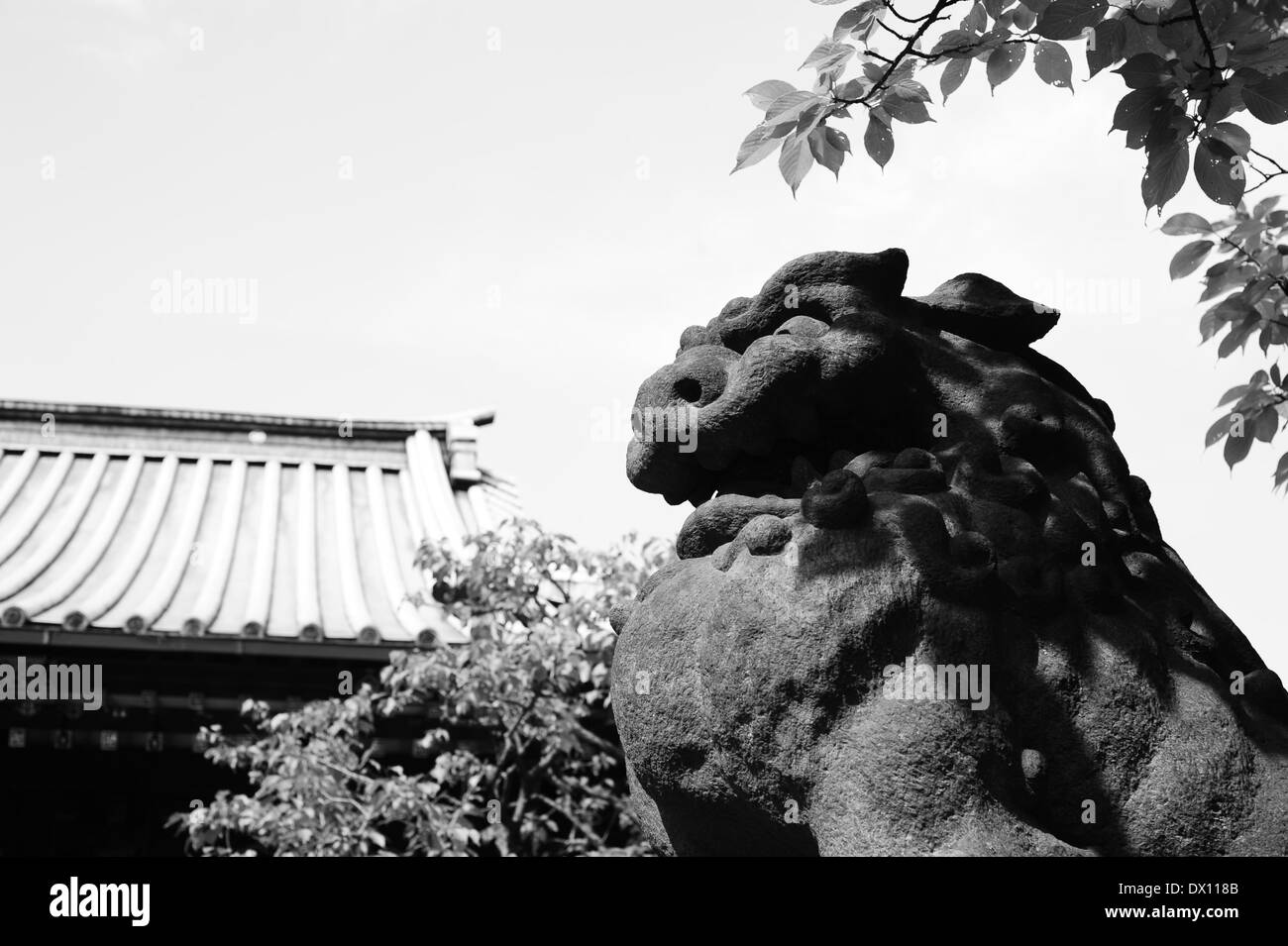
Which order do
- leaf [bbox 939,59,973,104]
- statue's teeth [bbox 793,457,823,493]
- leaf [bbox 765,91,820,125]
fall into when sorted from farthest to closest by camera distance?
leaf [bbox 939,59,973,104] < leaf [bbox 765,91,820,125] < statue's teeth [bbox 793,457,823,493]

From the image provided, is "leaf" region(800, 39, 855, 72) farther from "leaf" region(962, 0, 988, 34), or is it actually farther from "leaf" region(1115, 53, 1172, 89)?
"leaf" region(1115, 53, 1172, 89)

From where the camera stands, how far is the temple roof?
667 centimetres

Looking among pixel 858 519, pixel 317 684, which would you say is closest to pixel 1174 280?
pixel 858 519

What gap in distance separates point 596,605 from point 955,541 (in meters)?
4.15

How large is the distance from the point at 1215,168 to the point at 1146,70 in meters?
0.27

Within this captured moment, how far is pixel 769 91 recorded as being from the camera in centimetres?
313

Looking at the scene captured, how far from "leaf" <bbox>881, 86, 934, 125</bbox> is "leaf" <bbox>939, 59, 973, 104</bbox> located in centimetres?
16

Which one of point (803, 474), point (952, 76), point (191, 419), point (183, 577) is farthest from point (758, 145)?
point (191, 419)

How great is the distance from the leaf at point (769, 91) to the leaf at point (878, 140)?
1.01ft
